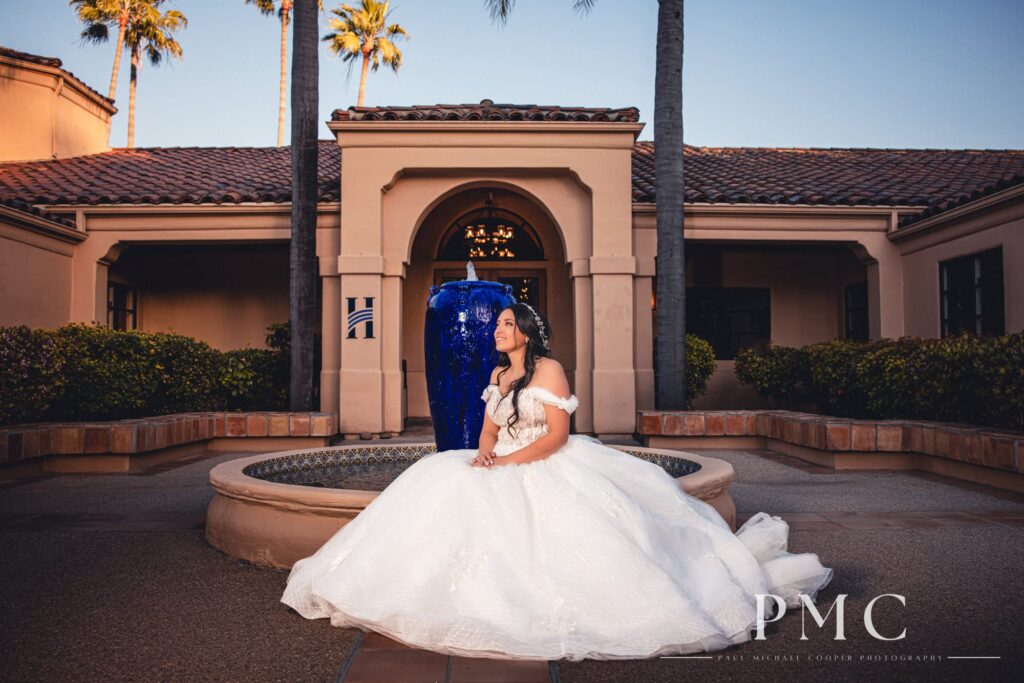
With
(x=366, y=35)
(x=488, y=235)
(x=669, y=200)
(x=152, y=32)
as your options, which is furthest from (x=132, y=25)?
(x=669, y=200)

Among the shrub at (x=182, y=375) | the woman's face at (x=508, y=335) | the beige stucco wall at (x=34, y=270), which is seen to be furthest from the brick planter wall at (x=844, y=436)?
the beige stucco wall at (x=34, y=270)

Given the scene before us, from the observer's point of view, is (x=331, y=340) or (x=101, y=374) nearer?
(x=101, y=374)

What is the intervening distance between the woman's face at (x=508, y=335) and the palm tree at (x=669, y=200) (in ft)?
21.9

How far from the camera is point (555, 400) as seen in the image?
3.64 meters

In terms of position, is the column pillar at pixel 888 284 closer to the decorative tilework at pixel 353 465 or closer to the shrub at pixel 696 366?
the shrub at pixel 696 366

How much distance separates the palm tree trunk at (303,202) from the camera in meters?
10.3

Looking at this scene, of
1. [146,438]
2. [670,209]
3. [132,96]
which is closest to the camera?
[146,438]

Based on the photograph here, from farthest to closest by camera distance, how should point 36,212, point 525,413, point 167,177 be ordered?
point 167,177 < point 36,212 < point 525,413

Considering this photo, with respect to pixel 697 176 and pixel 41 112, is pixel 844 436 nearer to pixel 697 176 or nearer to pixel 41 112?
pixel 697 176

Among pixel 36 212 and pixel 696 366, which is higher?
pixel 36 212

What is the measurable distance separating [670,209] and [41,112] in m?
14.4

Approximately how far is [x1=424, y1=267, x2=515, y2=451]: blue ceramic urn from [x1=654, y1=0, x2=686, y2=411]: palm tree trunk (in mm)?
5330

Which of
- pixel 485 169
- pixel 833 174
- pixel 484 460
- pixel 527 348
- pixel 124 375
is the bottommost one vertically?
pixel 484 460

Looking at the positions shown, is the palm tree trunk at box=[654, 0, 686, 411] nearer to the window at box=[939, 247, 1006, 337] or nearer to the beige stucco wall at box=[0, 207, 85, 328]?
the window at box=[939, 247, 1006, 337]
